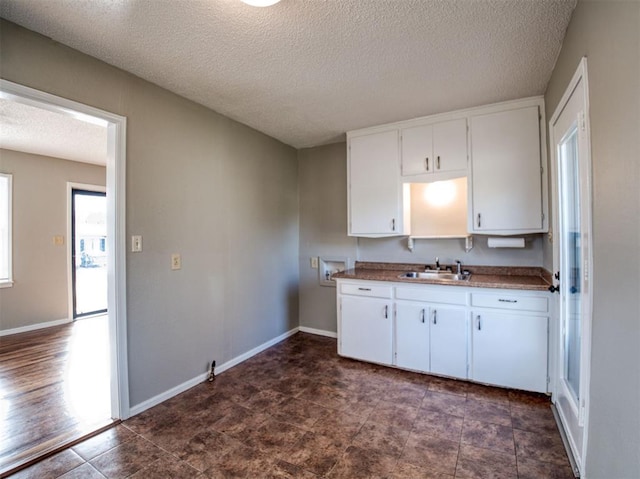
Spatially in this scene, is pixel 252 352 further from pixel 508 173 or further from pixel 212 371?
pixel 508 173

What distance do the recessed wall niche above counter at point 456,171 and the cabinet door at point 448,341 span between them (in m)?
0.81

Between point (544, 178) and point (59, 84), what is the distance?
3.53m

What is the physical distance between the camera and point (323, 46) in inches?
75.6

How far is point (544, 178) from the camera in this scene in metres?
2.55

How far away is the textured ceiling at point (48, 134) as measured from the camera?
9.62ft

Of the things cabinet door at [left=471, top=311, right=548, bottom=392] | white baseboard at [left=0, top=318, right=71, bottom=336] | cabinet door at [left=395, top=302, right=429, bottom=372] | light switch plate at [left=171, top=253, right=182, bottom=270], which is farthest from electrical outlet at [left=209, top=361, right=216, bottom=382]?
white baseboard at [left=0, top=318, right=71, bottom=336]

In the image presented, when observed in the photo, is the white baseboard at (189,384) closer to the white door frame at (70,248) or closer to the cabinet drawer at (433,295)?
the cabinet drawer at (433,295)

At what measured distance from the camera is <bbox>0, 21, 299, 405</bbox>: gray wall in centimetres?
200

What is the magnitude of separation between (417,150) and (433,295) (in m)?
1.42

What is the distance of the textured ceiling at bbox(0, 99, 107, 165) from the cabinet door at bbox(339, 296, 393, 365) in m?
3.13

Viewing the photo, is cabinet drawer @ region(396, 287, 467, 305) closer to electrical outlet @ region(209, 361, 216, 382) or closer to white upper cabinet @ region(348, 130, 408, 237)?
white upper cabinet @ region(348, 130, 408, 237)

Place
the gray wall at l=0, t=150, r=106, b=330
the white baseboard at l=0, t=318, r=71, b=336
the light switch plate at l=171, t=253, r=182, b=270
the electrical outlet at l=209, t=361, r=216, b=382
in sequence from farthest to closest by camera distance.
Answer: the gray wall at l=0, t=150, r=106, b=330, the white baseboard at l=0, t=318, r=71, b=336, the electrical outlet at l=209, t=361, r=216, b=382, the light switch plate at l=171, t=253, r=182, b=270

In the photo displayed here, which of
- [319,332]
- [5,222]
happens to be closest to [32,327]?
[5,222]

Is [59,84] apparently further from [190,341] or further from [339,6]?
[190,341]
